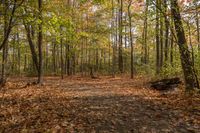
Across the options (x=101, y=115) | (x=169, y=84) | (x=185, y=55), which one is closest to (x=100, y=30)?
(x=169, y=84)

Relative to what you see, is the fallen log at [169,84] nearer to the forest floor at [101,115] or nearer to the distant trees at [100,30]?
the distant trees at [100,30]

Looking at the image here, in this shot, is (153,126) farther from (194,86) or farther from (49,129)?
(194,86)

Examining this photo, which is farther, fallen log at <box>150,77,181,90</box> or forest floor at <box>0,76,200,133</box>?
fallen log at <box>150,77,181,90</box>

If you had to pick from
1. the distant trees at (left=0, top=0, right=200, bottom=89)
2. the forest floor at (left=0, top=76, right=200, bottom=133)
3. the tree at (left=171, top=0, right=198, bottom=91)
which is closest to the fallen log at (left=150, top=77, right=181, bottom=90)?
the distant trees at (left=0, top=0, right=200, bottom=89)

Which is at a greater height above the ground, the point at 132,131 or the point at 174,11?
the point at 174,11

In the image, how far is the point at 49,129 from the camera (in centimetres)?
625

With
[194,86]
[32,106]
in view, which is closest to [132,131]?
[32,106]

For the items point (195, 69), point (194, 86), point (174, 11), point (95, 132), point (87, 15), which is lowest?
point (95, 132)

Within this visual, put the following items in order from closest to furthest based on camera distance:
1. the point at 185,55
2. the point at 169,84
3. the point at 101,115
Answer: the point at 101,115
the point at 185,55
the point at 169,84

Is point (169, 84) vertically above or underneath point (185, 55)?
underneath

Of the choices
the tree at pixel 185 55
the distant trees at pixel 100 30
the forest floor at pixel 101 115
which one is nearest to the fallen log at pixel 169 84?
the distant trees at pixel 100 30

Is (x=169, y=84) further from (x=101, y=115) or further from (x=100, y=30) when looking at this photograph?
(x=100, y=30)

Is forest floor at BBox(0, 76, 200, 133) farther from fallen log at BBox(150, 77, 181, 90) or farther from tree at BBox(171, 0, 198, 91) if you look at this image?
fallen log at BBox(150, 77, 181, 90)

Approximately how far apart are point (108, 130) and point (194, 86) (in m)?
5.54
